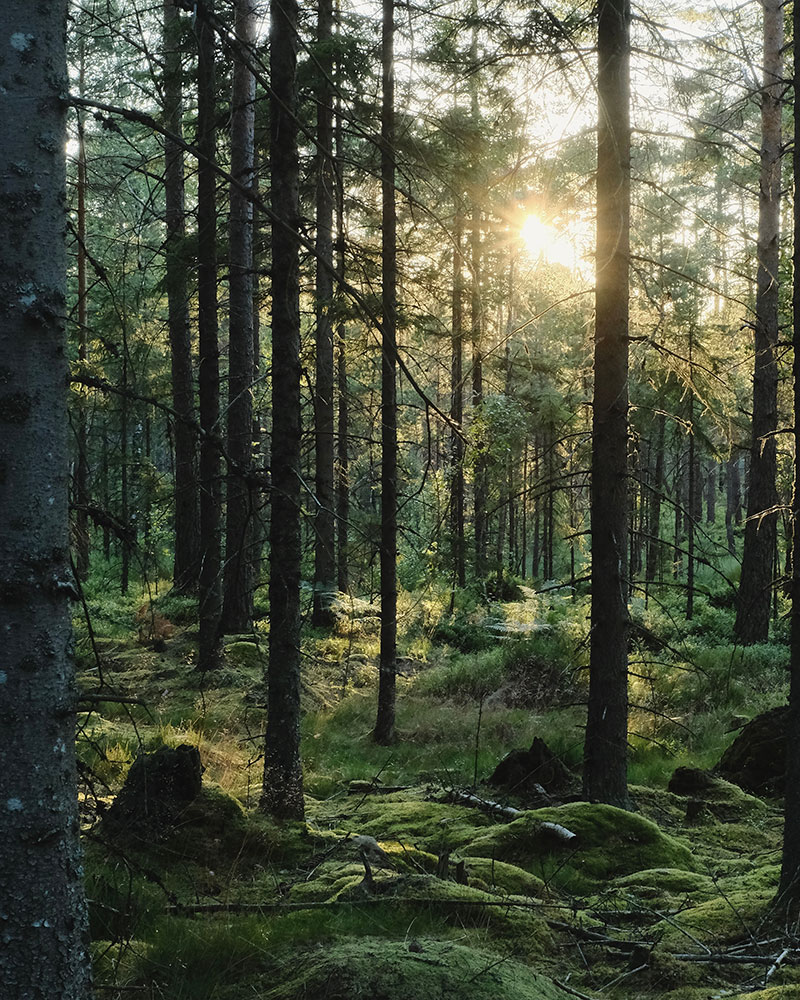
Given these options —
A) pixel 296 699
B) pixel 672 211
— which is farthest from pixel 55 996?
pixel 672 211

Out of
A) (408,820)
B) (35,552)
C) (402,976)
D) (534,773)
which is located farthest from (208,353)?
(402,976)

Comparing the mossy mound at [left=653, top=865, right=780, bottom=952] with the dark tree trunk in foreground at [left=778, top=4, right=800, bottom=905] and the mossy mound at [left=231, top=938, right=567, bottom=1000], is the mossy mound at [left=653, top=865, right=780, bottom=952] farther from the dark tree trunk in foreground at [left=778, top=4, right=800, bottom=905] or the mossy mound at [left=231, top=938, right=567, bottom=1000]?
the mossy mound at [left=231, top=938, right=567, bottom=1000]

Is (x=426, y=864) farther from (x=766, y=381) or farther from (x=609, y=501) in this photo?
(x=766, y=381)

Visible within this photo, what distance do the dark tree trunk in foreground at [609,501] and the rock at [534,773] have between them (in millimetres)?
1166

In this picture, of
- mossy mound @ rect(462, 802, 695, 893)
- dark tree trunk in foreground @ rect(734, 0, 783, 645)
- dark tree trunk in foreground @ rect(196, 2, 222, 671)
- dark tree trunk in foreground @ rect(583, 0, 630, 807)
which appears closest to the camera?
mossy mound @ rect(462, 802, 695, 893)

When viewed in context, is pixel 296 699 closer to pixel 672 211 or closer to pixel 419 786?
pixel 419 786

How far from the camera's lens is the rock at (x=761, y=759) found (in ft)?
27.9

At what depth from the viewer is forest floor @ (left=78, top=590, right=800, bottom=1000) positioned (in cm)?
308

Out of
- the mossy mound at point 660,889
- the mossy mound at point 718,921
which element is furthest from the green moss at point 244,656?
the mossy mound at point 718,921

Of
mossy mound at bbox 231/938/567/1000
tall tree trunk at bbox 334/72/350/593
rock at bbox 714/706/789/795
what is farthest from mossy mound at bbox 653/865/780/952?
rock at bbox 714/706/789/795

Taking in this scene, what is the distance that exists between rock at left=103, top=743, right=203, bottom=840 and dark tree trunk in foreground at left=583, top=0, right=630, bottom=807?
354cm

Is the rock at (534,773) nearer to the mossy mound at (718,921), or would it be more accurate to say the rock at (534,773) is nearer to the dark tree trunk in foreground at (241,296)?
the mossy mound at (718,921)

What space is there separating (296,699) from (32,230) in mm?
4786

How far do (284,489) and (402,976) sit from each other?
3.99 metres
